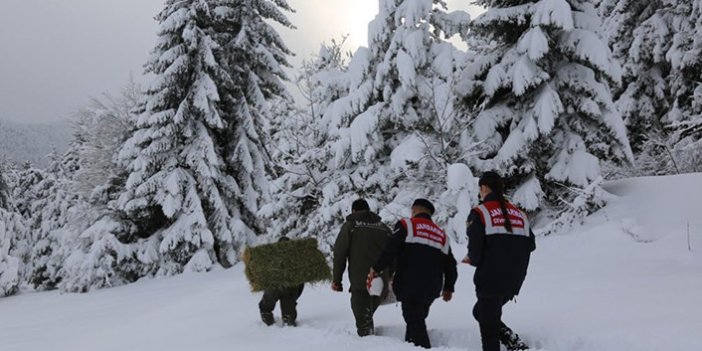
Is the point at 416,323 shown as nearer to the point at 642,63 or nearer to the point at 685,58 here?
the point at 685,58

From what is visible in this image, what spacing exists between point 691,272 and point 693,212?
120 inches

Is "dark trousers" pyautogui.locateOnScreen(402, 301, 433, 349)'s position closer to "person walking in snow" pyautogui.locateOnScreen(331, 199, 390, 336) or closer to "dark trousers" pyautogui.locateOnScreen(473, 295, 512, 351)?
"dark trousers" pyautogui.locateOnScreen(473, 295, 512, 351)

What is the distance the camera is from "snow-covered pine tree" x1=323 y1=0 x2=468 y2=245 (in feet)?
41.2

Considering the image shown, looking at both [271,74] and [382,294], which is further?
[271,74]

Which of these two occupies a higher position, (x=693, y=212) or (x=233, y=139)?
(x=233, y=139)

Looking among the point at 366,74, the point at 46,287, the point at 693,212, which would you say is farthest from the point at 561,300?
the point at 46,287

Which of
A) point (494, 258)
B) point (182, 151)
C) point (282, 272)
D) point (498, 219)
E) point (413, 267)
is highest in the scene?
point (182, 151)

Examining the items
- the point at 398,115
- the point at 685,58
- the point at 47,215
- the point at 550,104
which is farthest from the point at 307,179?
the point at 47,215

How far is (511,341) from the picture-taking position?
5.57 metres

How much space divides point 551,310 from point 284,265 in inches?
139

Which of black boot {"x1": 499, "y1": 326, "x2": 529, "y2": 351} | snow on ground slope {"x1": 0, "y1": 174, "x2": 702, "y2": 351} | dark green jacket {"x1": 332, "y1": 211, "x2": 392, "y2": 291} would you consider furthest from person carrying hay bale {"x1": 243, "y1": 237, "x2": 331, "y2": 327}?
black boot {"x1": 499, "y1": 326, "x2": 529, "y2": 351}

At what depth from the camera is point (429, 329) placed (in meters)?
6.84

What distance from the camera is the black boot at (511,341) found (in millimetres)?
5531

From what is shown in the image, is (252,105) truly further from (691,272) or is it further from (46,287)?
(46,287)
